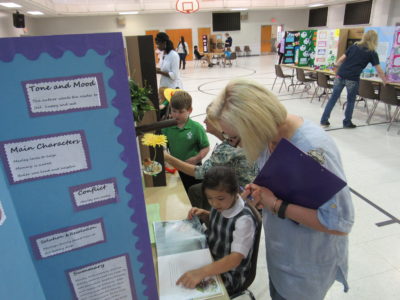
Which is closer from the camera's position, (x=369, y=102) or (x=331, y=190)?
(x=331, y=190)

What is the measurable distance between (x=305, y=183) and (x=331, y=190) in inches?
3.2

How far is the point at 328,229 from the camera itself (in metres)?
0.94

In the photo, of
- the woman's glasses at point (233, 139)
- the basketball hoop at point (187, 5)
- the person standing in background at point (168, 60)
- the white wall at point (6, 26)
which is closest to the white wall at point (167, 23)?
the white wall at point (6, 26)

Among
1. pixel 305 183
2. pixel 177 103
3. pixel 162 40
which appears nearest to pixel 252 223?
pixel 305 183

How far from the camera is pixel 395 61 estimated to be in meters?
5.15

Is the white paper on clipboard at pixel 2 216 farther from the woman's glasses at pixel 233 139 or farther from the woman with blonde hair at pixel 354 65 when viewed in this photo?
the woman with blonde hair at pixel 354 65

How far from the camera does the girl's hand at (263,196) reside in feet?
3.40

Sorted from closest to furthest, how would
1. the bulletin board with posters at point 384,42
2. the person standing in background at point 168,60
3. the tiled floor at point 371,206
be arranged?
the tiled floor at point 371,206 → the person standing in background at point 168,60 → the bulletin board with posters at point 384,42

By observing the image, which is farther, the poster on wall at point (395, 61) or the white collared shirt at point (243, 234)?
the poster on wall at point (395, 61)

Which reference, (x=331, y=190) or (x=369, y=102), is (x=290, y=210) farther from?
(x=369, y=102)

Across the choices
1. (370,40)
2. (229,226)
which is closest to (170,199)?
(229,226)

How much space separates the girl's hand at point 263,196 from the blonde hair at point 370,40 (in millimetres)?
4665

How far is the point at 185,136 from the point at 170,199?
62cm

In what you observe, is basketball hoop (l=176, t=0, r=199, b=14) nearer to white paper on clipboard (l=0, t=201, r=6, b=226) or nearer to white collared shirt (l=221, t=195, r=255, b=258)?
white collared shirt (l=221, t=195, r=255, b=258)
